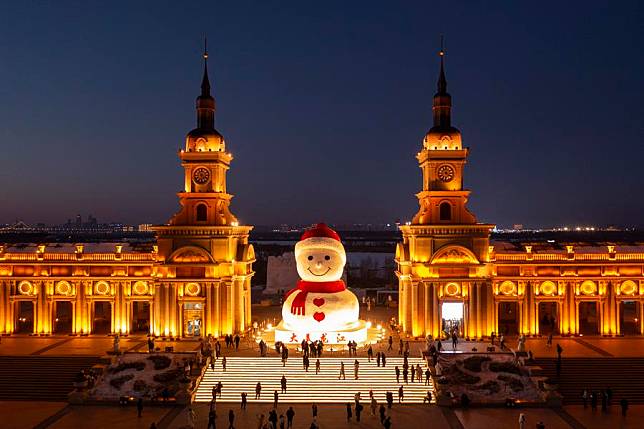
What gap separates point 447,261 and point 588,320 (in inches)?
690

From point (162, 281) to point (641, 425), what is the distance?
31.0 meters

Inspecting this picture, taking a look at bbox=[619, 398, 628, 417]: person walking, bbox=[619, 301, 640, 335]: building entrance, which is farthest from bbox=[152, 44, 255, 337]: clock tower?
bbox=[619, 301, 640, 335]: building entrance

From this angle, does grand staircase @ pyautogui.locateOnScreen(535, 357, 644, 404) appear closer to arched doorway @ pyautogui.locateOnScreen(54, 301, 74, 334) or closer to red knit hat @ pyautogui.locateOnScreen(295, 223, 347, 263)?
red knit hat @ pyautogui.locateOnScreen(295, 223, 347, 263)

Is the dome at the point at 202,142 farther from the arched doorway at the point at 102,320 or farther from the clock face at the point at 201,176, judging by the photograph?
the arched doorway at the point at 102,320

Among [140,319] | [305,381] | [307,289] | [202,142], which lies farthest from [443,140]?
[140,319]

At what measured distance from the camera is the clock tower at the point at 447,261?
45.6 meters

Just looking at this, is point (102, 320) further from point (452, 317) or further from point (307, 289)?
point (452, 317)

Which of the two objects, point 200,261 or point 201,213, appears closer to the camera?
point 200,261

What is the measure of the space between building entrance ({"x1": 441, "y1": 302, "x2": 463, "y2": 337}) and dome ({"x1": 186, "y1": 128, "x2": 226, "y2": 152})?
66.0 ft

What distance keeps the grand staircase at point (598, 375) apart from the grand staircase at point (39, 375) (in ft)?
86.7

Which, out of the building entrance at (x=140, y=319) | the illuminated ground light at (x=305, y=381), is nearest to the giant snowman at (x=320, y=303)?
the illuminated ground light at (x=305, y=381)

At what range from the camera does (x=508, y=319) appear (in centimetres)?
5541

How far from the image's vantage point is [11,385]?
3700 cm

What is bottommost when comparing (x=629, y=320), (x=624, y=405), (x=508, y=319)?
(x=624, y=405)
